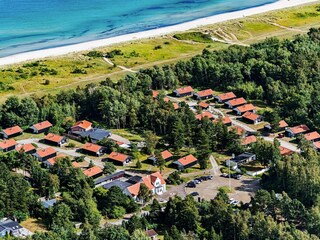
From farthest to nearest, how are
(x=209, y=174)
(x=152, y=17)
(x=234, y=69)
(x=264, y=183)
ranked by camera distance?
(x=152, y=17)
(x=234, y=69)
(x=209, y=174)
(x=264, y=183)

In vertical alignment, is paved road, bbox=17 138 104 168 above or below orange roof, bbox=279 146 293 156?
above

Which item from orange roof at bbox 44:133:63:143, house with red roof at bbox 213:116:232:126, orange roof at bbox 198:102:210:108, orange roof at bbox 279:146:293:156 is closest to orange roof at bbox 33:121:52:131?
orange roof at bbox 44:133:63:143

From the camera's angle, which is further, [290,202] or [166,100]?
[166,100]

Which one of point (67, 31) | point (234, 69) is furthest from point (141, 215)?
point (67, 31)

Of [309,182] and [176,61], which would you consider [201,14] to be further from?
[309,182]

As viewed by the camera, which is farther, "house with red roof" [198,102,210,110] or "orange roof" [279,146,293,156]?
"house with red roof" [198,102,210,110]

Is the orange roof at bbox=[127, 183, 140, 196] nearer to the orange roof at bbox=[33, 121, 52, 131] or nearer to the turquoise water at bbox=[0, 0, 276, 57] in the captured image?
the orange roof at bbox=[33, 121, 52, 131]

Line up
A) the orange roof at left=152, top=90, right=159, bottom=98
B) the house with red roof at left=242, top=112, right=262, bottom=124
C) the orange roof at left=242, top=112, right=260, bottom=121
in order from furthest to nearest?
the orange roof at left=152, top=90, right=159, bottom=98
the orange roof at left=242, top=112, right=260, bottom=121
the house with red roof at left=242, top=112, right=262, bottom=124

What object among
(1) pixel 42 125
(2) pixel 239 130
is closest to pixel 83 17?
(1) pixel 42 125
